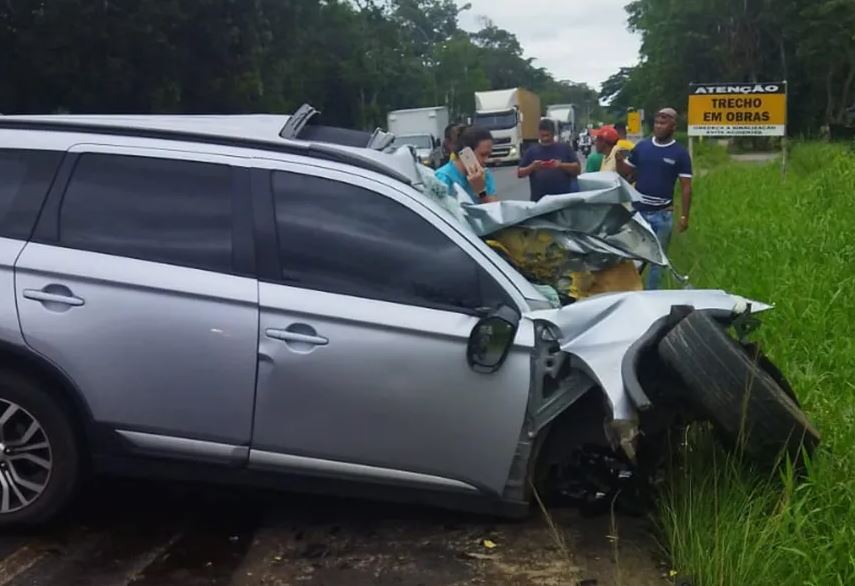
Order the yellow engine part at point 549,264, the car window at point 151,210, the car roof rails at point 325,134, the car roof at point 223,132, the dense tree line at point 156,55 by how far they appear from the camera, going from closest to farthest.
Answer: the car window at point 151,210
the car roof at point 223,132
the car roof rails at point 325,134
the yellow engine part at point 549,264
the dense tree line at point 156,55

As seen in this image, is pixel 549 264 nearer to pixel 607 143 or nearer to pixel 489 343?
pixel 489 343

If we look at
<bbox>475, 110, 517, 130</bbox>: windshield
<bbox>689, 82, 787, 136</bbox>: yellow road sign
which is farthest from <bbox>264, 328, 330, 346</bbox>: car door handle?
<bbox>475, 110, 517, 130</bbox>: windshield

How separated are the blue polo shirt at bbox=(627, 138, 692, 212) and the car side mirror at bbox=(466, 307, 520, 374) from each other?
18.5 ft

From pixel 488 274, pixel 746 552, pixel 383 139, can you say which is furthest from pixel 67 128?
pixel 746 552

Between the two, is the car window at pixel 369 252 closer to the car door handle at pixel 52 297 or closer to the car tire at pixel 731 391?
the car tire at pixel 731 391

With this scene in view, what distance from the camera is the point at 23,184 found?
16.1 ft

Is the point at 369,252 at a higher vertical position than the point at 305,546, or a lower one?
higher

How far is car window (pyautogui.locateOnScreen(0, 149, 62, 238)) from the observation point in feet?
15.9

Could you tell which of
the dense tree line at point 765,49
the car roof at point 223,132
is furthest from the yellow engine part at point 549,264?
the dense tree line at point 765,49

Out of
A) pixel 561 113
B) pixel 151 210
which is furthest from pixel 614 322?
pixel 561 113

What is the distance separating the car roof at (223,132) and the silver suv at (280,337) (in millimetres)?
24

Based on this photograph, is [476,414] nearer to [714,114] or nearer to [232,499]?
[232,499]

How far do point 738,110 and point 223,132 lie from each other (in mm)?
13865

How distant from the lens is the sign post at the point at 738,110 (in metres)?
17.2
